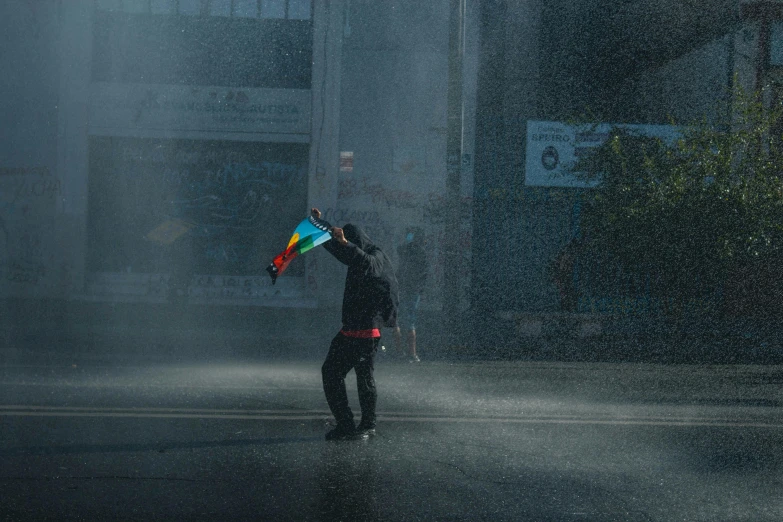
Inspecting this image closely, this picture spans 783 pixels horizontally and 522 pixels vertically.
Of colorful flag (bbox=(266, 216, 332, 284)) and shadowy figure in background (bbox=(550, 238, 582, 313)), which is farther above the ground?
colorful flag (bbox=(266, 216, 332, 284))

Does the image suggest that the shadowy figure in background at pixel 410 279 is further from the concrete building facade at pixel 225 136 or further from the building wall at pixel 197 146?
the building wall at pixel 197 146

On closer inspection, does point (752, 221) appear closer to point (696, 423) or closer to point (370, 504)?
point (696, 423)

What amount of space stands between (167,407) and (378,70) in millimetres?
11718

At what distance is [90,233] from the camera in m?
18.0

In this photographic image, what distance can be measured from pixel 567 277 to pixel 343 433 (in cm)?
1190

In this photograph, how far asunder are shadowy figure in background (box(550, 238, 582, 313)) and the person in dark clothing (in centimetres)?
1137

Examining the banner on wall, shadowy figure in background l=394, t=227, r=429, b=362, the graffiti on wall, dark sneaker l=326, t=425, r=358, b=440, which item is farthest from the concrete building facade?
dark sneaker l=326, t=425, r=358, b=440

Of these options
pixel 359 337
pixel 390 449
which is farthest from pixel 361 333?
pixel 390 449

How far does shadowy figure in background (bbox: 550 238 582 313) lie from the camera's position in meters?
17.7

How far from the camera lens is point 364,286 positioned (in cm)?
670

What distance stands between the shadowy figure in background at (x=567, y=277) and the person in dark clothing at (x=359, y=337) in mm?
11373

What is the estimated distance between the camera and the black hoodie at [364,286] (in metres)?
6.62

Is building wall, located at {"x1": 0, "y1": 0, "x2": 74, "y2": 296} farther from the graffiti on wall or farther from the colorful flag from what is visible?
the colorful flag

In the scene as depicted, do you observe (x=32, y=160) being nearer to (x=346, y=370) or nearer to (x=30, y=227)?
(x=30, y=227)
